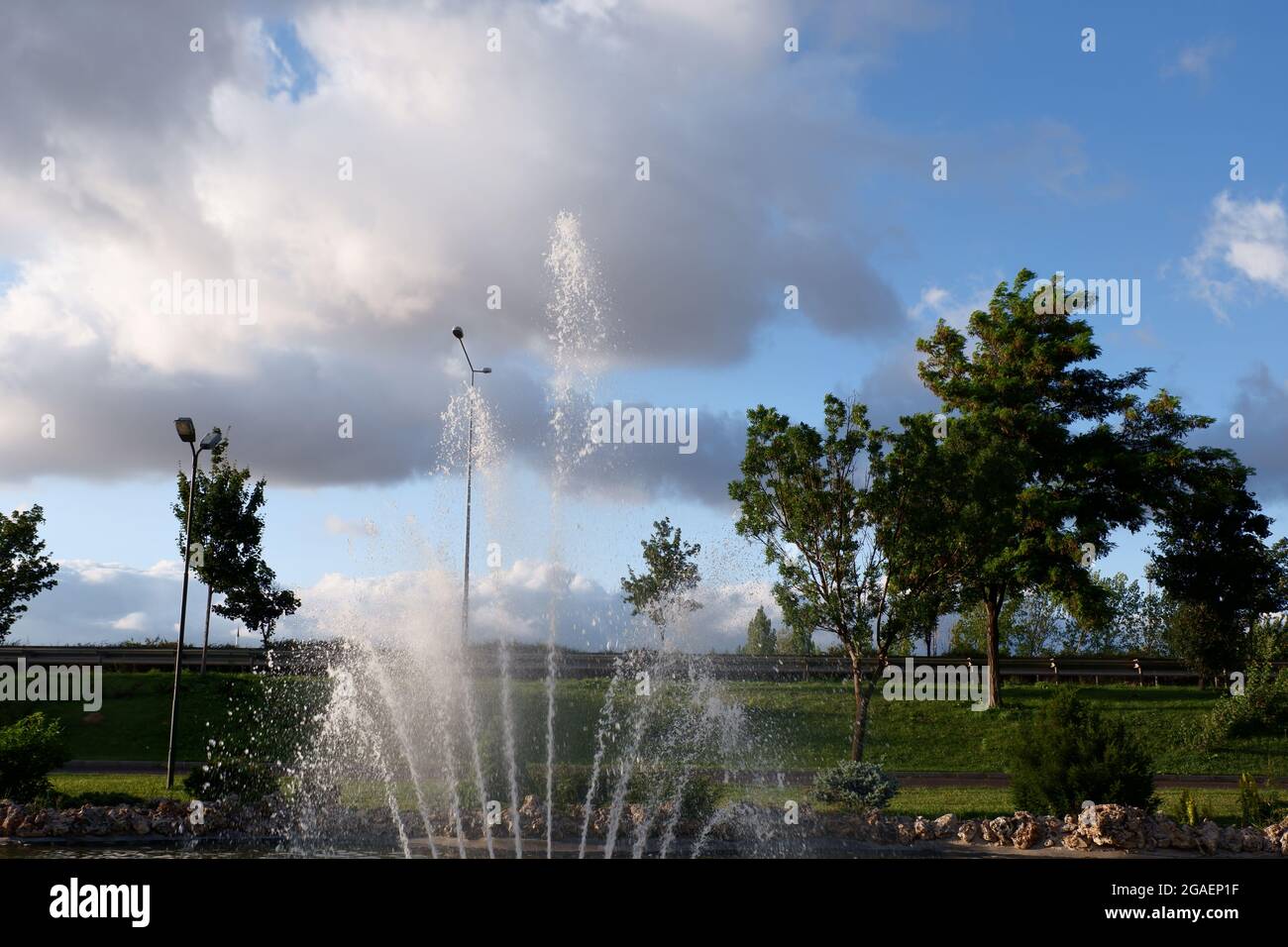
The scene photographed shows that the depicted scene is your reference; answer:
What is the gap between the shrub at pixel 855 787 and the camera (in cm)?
1889

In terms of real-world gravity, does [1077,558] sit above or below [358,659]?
above

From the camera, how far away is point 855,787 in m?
19.3

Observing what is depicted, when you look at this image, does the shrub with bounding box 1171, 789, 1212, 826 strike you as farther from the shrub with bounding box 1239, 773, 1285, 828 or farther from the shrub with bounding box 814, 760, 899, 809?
the shrub with bounding box 814, 760, 899, 809

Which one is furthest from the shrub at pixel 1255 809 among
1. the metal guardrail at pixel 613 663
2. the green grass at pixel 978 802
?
the metal guardrail at pixel 613 663

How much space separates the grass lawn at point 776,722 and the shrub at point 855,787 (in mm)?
6810

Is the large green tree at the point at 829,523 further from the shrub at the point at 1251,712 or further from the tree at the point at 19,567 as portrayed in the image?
the tree at the point at 19,567

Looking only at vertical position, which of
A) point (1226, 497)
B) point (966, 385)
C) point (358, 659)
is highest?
point (966, 385)

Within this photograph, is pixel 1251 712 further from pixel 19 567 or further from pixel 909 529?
pixel 19 567

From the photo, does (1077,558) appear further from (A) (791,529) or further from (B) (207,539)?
(B) (207,539)

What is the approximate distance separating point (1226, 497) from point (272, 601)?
130ft
